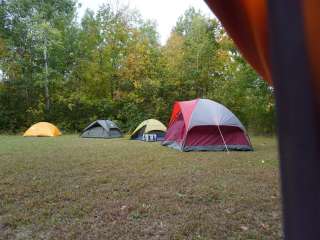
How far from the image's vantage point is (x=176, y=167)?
539 cm

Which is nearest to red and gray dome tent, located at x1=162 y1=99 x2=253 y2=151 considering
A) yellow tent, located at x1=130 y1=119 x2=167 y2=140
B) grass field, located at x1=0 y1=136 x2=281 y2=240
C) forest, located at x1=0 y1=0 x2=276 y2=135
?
grass field, located at x1=0 y1=136 x2=281 y2=240

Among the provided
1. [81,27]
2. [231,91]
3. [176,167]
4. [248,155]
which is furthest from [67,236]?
[81,27]

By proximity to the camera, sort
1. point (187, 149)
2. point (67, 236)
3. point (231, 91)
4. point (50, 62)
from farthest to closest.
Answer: point (50, 62) → point (231, 91) → point (187, 149) → point (67, 236)

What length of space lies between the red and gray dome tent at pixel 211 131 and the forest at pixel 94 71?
25.0 feet

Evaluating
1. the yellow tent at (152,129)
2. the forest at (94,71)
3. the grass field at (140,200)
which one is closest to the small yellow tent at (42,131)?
the forest at (94,71)

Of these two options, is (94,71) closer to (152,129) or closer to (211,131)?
(152,129)

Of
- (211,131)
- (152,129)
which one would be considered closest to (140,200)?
(211,131)

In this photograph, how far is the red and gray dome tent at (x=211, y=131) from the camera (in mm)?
7859

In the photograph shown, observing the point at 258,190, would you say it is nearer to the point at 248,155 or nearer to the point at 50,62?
the point at 248,155

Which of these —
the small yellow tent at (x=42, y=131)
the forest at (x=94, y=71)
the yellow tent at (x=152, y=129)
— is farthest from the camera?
the forest at (x=94, y=71)

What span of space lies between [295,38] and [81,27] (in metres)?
21.5

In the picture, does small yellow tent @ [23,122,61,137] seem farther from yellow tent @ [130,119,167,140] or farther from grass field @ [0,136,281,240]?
grass field @ [0,136,281,240]

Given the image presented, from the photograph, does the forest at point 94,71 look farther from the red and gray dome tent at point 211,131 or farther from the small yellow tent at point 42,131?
the red and gray dome tent at point 211,131

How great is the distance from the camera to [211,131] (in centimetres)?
802
